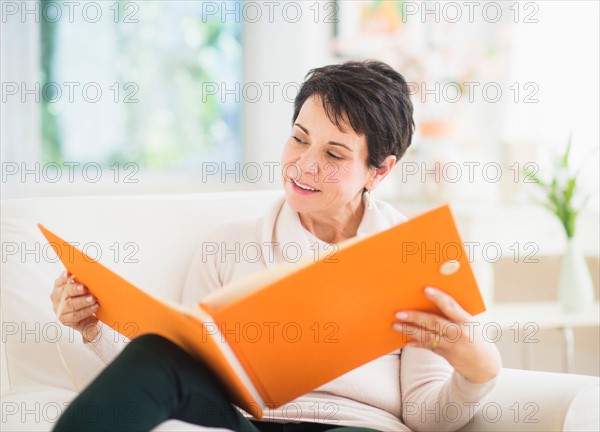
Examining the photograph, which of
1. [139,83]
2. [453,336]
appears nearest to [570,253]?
[453,336]

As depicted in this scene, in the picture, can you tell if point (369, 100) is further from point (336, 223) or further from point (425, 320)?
point (425, 320)

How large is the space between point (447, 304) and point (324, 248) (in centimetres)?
48

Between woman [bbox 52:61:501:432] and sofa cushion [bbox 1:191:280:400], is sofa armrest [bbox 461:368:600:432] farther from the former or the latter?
sofa cushion [bbox 1:191:280:400]

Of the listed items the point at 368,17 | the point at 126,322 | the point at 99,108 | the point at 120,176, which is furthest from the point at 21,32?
the point at 126,322

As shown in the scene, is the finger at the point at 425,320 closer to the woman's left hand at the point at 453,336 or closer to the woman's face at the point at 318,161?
the woman's left hand at the point at 453,336

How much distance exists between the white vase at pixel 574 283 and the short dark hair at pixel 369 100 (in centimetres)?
121

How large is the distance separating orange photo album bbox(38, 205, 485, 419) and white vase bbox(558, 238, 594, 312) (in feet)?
4.89

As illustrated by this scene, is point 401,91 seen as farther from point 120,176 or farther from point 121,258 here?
point 120,176

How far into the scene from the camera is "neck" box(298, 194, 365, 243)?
164cm

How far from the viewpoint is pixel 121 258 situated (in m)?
1.61

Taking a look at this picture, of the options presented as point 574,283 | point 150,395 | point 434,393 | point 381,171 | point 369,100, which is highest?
point 369,100

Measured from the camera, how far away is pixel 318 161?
1544mm

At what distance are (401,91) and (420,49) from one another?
1.82m

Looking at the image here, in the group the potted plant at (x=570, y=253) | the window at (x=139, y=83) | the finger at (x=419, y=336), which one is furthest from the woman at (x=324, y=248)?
the window at (x=139, y=83)
